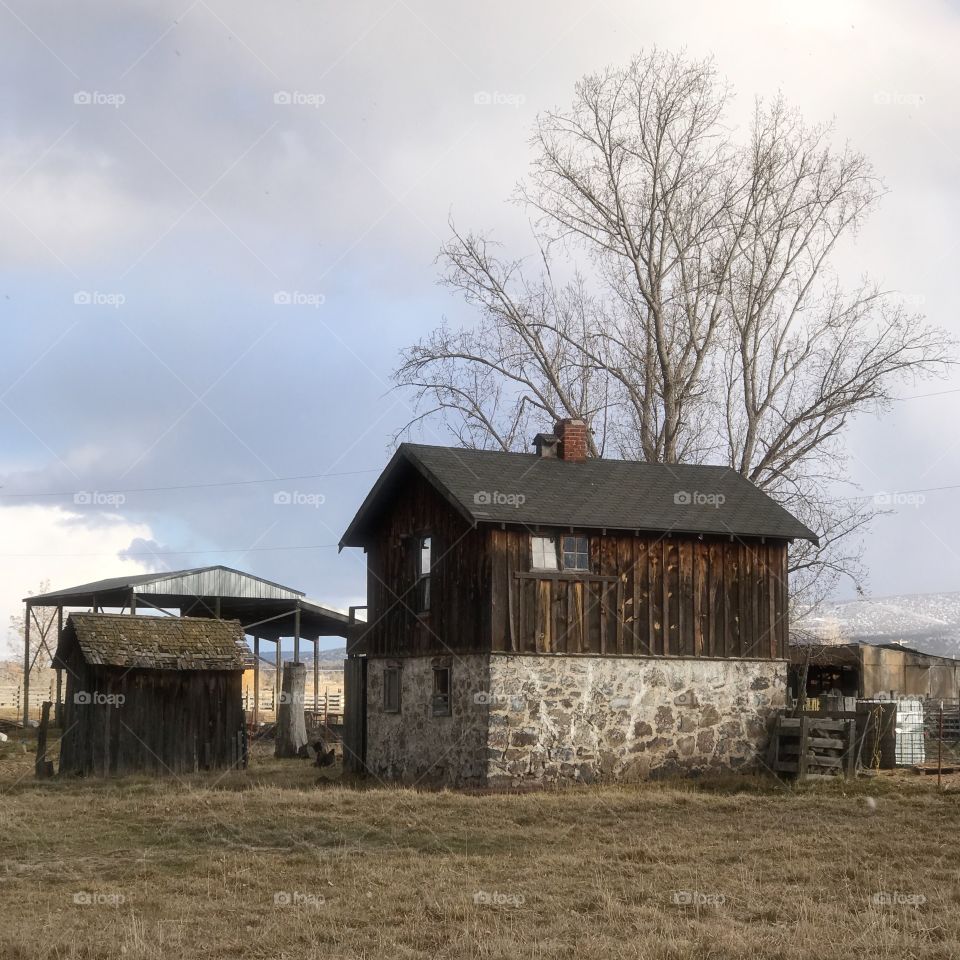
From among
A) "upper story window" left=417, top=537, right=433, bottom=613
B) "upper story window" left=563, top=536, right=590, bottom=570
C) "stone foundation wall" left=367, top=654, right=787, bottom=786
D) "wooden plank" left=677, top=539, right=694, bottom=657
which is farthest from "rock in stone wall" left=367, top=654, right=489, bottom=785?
"wooden plank" left=677, top=539, right=694, bottom=657

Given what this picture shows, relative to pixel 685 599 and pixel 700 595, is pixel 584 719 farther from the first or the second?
pixel 700 595

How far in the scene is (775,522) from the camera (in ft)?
95.3

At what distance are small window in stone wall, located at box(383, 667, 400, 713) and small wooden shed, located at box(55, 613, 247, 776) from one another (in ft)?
12.2

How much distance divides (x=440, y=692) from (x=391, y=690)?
2626mm

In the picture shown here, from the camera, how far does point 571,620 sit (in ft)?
88.3

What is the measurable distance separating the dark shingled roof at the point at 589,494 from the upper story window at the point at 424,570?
70.4 inches

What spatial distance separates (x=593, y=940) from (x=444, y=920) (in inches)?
69.3

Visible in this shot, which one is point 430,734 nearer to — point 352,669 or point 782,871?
point 352,669

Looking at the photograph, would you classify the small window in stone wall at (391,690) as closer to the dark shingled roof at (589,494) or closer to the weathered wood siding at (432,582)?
the weathered wood siding at (432,582)

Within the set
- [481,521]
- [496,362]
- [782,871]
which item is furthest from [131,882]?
[496,362]

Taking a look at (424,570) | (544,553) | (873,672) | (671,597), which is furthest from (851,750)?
(873,672)

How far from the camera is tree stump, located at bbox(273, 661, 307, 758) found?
37.2 m

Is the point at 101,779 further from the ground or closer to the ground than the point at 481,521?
closer to the ground

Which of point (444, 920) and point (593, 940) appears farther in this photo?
point (444, 920)
